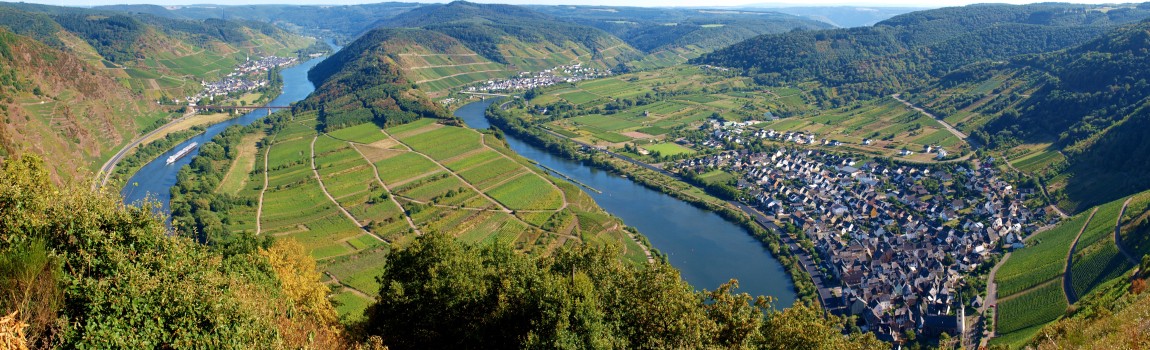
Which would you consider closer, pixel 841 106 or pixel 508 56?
pixel 841 106

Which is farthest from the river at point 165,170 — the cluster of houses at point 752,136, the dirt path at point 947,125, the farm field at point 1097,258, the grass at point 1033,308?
the dirt path at point 947,125

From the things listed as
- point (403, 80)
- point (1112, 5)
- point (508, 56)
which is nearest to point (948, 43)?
point (1112, 5)

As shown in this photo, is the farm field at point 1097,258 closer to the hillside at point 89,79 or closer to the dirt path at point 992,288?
the dirt path at point 992,288

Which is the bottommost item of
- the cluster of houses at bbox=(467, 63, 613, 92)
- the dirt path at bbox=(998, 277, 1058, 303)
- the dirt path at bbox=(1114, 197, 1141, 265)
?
the cluster of houses at bbox=(467, 63, 613, 92)

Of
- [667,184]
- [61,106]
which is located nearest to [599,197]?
[667,184]

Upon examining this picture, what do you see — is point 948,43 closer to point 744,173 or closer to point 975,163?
point 975,163

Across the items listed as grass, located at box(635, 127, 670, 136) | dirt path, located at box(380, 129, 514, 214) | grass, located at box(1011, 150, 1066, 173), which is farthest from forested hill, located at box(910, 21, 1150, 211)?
dirt path, located at box(380, 129, 514, 214)

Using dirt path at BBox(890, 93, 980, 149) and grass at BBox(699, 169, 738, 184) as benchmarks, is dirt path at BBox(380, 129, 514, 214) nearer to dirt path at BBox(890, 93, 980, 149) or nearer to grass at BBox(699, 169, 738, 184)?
grass at BBox(699, 169, 738, 184)
